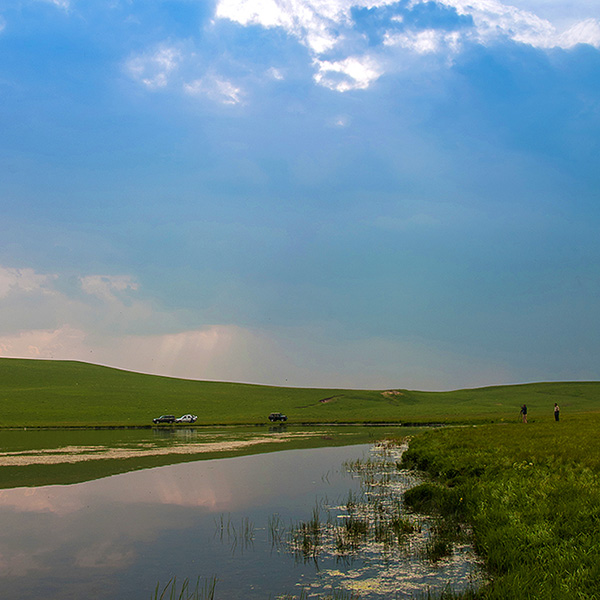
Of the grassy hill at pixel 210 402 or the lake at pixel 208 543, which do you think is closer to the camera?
the lake at pixel 208 543

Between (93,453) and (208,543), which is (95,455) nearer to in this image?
(93,453)

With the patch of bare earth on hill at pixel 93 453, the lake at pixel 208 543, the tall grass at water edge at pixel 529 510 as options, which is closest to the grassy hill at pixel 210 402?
the patch of bare earth on hill at pixel 93 453

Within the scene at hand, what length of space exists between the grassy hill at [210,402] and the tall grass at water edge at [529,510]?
53844 mm

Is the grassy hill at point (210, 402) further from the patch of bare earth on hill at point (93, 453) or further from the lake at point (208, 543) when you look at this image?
the lake at point (208, 543)

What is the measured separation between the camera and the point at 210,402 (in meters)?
118

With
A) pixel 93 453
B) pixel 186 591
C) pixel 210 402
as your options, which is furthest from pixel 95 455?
pixel 210 402

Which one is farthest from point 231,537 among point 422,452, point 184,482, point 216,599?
point 422,452

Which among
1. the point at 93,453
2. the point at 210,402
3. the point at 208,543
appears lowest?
the point at 210,402

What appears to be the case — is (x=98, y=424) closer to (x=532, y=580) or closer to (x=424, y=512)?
(x=424, y=512)

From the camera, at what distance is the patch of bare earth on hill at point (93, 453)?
1420 inches

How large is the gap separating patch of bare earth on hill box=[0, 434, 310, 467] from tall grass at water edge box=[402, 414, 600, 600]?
22567mm

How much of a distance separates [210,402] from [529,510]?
108916 millimetres

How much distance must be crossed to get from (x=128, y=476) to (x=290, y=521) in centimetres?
1456

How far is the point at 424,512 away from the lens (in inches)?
712
